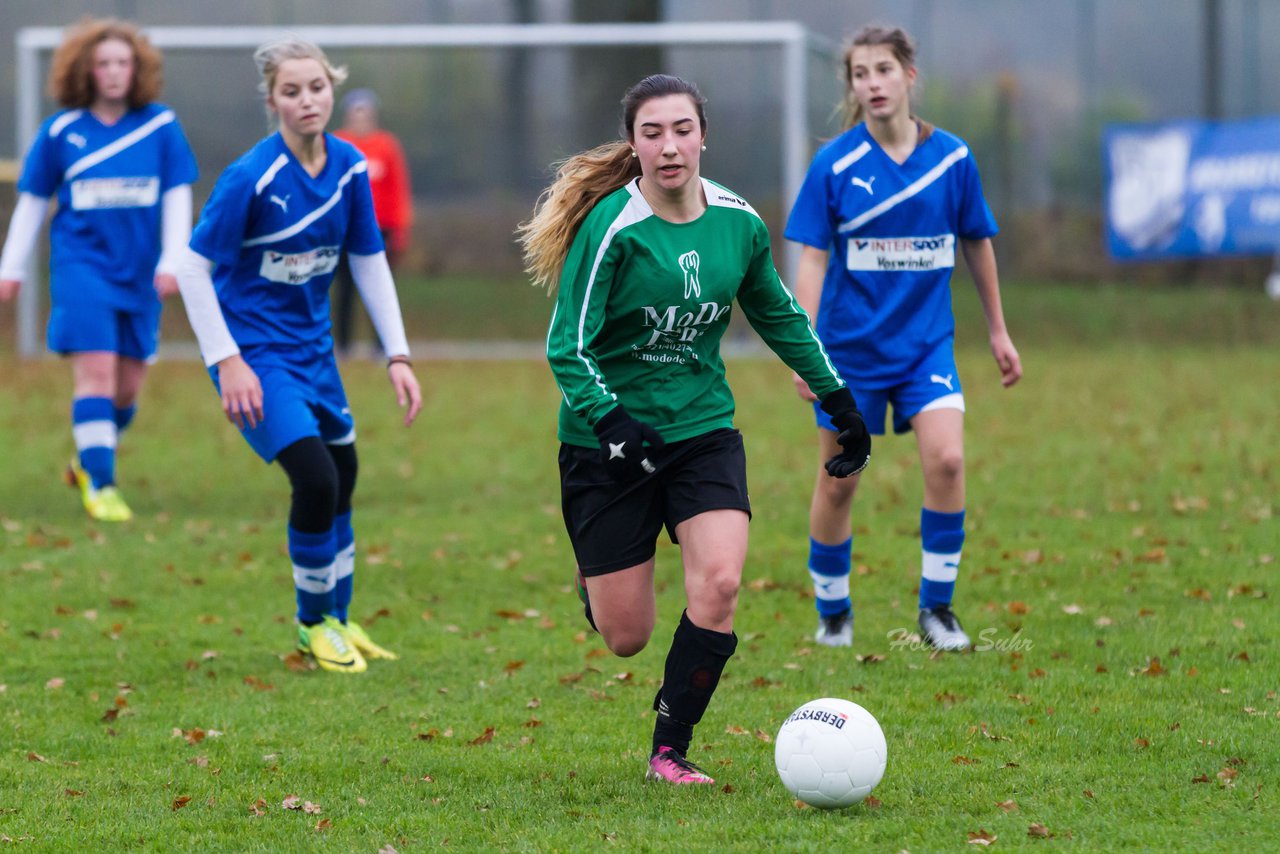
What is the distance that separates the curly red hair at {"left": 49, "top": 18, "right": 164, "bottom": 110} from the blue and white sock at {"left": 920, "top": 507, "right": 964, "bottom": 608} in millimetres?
4841

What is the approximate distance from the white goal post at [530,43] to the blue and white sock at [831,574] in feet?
37.9

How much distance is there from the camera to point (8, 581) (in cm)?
765

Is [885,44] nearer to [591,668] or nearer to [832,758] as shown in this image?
[591,668]

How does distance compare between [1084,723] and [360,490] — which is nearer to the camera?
[1084,723]

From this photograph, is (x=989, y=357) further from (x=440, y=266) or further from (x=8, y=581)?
(x=8, y=581)

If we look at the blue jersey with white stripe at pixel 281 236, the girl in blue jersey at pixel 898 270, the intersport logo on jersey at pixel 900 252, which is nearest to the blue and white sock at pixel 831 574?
the girl in blue jersey at pixel 898 270

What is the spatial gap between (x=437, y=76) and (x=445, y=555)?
12.2 meters

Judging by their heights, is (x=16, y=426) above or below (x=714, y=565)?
below

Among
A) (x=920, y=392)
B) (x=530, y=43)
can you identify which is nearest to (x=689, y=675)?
(x=920, y=392)

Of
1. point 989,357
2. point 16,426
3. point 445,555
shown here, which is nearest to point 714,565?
point 445,555

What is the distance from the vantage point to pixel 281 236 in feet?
19.4

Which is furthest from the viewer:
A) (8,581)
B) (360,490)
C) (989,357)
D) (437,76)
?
(437,76)

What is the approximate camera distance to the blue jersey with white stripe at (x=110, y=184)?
8.83 meters

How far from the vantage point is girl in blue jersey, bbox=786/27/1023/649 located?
606 centimetres
